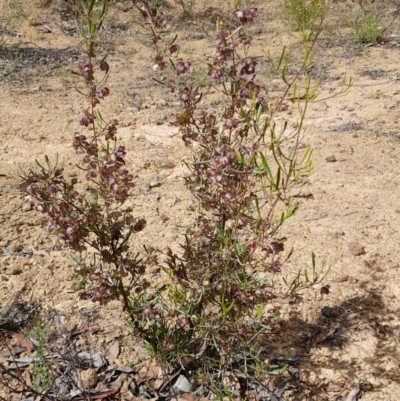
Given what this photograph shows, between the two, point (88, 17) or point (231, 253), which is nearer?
point (88, 17)

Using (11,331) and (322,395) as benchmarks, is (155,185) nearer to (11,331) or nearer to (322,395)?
(11,331)

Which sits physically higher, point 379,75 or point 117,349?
point 379,75

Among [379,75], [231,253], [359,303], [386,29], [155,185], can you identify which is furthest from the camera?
[386,29]

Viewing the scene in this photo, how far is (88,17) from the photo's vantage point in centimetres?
178

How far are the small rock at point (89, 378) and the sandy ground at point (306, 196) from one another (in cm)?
19

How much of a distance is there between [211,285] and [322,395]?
2.67ft

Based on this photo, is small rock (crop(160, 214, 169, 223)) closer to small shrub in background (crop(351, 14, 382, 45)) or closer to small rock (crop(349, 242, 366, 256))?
small rock (crop(349, 242, 366, 256))

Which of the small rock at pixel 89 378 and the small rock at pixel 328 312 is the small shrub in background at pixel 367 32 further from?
the small rock at pixel 89 378

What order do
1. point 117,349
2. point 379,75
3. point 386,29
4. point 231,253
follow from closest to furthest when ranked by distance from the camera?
1. point 231,253
2. point 117,349
3. point 379,75
4. point 386,29

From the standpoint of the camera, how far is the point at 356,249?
3428 mm

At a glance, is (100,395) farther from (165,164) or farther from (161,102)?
(161,102)

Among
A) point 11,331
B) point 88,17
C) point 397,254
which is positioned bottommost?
point 11,331

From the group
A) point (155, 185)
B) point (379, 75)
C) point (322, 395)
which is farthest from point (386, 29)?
point (322, 395)

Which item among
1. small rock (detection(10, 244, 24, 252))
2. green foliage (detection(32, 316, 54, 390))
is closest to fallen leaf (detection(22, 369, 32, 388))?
green foliage (detection(32, 316, 54, 390))
